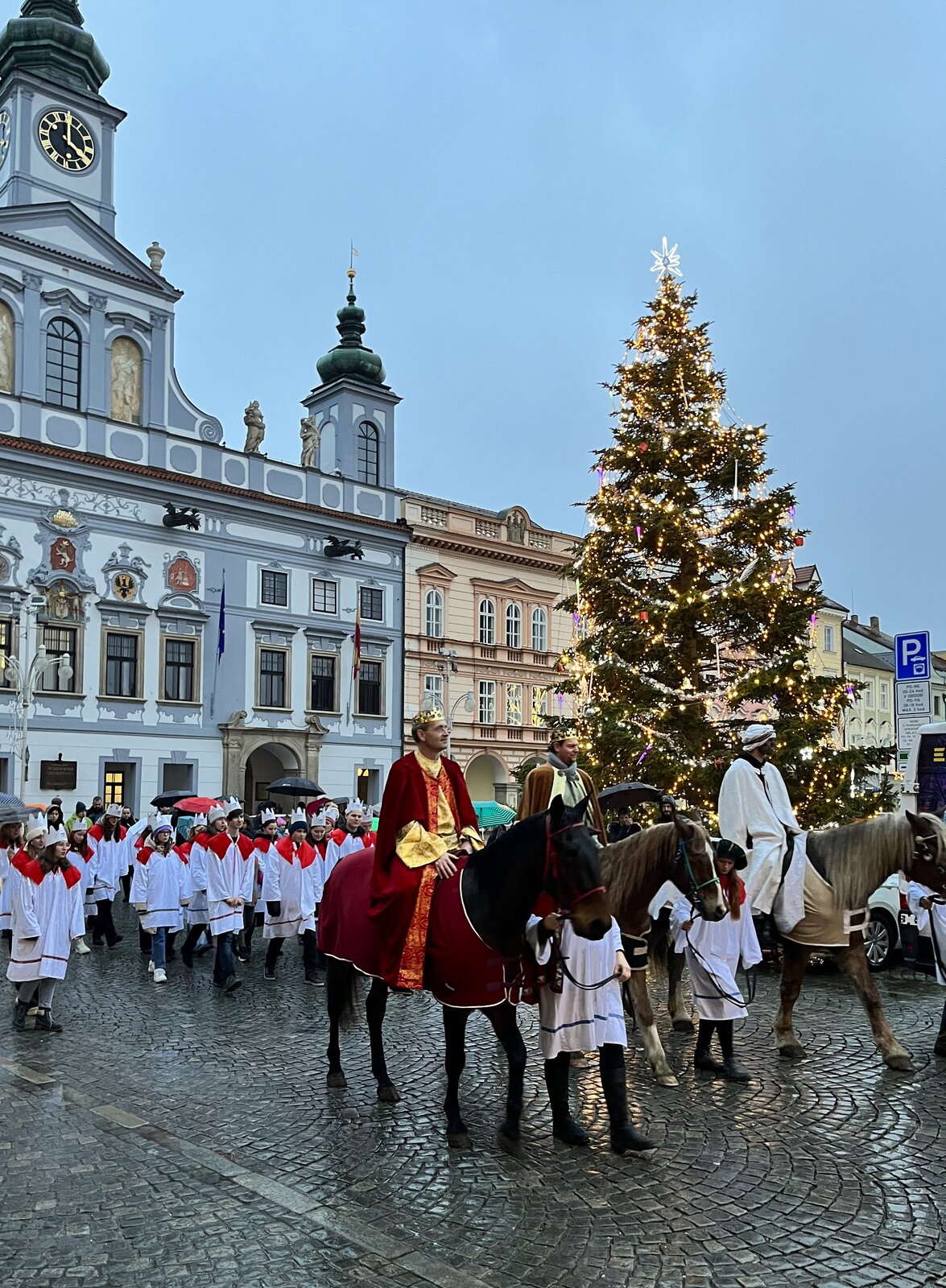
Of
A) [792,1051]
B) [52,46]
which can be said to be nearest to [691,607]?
[792,1051]

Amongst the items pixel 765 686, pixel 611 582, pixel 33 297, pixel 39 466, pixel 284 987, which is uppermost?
pixel 33 297

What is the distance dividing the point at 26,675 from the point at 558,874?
2783 centimetres

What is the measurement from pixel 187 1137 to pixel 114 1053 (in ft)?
8.81

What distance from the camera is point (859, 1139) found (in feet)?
21.7

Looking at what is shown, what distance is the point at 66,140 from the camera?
1387 inches

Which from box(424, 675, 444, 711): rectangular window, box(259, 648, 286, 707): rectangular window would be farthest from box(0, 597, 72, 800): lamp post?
box(424, 675, 444, 711): rectangular window

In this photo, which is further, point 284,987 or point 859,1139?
point 284,987

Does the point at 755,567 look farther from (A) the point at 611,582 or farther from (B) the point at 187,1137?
(B) the point at 187,1137

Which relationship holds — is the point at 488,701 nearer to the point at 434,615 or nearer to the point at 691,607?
the point at 434,615

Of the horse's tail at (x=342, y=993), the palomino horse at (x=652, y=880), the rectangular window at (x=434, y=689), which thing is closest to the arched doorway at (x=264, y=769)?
the rectangular window at (x=434, y=689)

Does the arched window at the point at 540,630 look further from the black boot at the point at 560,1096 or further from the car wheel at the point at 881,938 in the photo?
the black boot at the point at 560,1096

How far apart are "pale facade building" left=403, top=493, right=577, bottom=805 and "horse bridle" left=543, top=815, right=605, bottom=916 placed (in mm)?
34121

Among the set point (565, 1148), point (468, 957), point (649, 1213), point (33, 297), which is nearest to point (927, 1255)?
point (649, 1213)

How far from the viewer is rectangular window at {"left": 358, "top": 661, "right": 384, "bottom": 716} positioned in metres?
40.5
